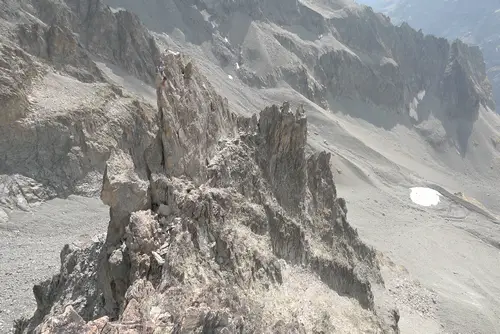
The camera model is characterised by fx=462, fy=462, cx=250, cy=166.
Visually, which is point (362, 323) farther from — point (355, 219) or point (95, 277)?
point (355, 219)

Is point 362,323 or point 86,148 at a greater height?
point 362,323

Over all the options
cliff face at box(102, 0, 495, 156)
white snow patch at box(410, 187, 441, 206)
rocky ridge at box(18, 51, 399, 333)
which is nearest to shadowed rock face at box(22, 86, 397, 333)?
rocky ridge at box(18, 51, 399, 333)

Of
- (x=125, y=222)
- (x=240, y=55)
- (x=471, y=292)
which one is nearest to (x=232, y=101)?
(x=240, y=55)

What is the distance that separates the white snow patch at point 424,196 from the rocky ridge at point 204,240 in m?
56.9

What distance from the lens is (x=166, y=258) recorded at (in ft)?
39.2

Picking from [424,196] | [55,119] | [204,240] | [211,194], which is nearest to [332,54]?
[424,196]

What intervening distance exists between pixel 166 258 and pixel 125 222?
3.42m

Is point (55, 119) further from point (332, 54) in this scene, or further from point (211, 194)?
point (332, 54)

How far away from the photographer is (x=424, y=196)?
8200 cm

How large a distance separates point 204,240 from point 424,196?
2969 inches

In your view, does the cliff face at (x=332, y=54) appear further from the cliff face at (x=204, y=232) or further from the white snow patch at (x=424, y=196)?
the cliff face at (x=204, y=232)

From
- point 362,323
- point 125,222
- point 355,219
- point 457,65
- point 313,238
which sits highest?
point 457,65

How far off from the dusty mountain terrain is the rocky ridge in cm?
8

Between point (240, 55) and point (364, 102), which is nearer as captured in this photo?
point (240, 55)
